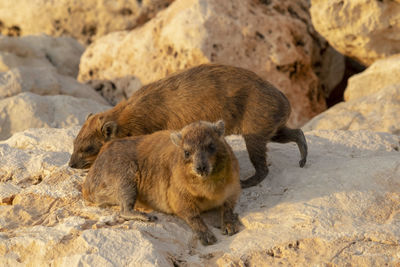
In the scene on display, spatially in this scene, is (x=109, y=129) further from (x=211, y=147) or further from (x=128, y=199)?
(x=211, y=147)

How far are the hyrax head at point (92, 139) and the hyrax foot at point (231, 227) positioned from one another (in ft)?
7.20

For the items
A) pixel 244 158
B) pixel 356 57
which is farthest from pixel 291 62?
pixel 244 158

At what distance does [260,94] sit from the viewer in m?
6.78

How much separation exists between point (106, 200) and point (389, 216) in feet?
9.76

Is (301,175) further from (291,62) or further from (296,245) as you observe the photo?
(291,62)

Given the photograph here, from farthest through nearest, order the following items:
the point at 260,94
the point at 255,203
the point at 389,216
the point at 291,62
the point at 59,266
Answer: the point at 291,62 < the point at 260,94 < the point at 255,203 < the point at 389,216 < the point at 59,266

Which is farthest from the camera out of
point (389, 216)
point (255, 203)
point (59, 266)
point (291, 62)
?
point (291, 62)

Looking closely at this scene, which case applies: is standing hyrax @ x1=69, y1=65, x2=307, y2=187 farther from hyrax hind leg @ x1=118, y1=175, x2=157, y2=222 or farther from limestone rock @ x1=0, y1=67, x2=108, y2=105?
limestone rock @ x1=0, y1=67, x2=108, y2=105

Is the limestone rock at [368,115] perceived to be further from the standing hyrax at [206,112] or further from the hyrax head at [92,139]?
the hyrax head at [92,139]

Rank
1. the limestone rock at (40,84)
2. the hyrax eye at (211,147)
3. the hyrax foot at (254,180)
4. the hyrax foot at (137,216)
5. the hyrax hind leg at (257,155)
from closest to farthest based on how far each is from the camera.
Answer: the hyrax eye at (211,147)
the hyrax foot at (137,216)
the hyrax foot at (254,180)
the hyrax hind leg at (257,155)
the limestone rock at (40,84)

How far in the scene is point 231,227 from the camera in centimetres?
541

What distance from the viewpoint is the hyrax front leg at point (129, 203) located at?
5.55 m

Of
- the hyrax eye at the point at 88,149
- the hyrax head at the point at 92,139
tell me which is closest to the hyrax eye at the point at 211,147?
the hyrax head at the point at 92,139

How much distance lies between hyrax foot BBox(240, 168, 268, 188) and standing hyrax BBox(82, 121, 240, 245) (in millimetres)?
515
